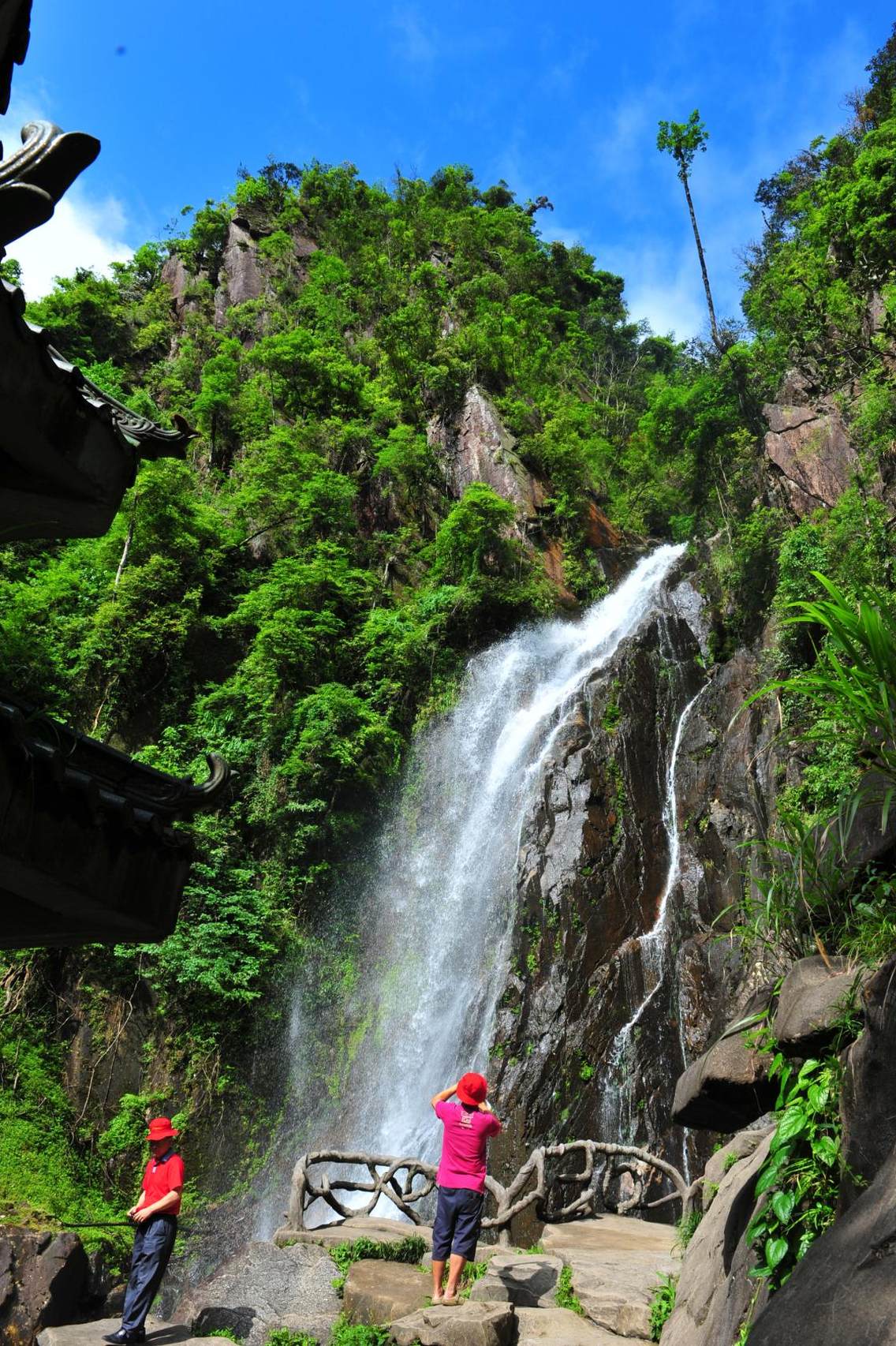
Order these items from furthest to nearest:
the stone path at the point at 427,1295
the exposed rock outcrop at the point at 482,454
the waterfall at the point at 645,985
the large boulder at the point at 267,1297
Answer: the exposed rock outcrop at the point at 482,454 < the waterfall at the point at 645,985 < the large boulder at the point at 267,1297 < the stone path at the point at 427,1295

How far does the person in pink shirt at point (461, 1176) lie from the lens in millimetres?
5773

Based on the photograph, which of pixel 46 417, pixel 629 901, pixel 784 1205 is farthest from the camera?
pixel 629 901

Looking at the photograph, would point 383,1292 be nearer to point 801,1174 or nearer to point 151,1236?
point 151,1236

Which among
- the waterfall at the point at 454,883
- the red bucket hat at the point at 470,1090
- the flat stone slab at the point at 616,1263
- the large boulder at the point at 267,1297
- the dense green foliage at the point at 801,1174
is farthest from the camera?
the waterfall at the point at 454,883

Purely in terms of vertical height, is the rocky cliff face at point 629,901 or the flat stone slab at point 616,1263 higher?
the rocky cliff face at point 629,901

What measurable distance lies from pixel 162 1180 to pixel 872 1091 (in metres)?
5.09

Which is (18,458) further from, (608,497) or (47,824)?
(608,497)

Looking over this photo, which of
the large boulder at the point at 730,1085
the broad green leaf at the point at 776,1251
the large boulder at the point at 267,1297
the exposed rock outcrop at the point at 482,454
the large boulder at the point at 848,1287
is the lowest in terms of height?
the large boulder at the point at 267,1297

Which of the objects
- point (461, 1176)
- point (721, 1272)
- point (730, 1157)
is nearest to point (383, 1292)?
point (461, 1176)

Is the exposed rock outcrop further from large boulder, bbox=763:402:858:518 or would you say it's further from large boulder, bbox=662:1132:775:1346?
large boulder, bbox=662:1132:775:1346

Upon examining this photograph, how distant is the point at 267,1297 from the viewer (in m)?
7.07

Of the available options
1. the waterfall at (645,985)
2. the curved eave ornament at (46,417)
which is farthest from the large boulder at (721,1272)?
the waterfall at (645,985)

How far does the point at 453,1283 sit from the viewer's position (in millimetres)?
5848

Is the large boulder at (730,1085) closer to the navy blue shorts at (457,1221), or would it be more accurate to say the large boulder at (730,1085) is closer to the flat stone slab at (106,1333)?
the navy blue shorts at (457,1221)
